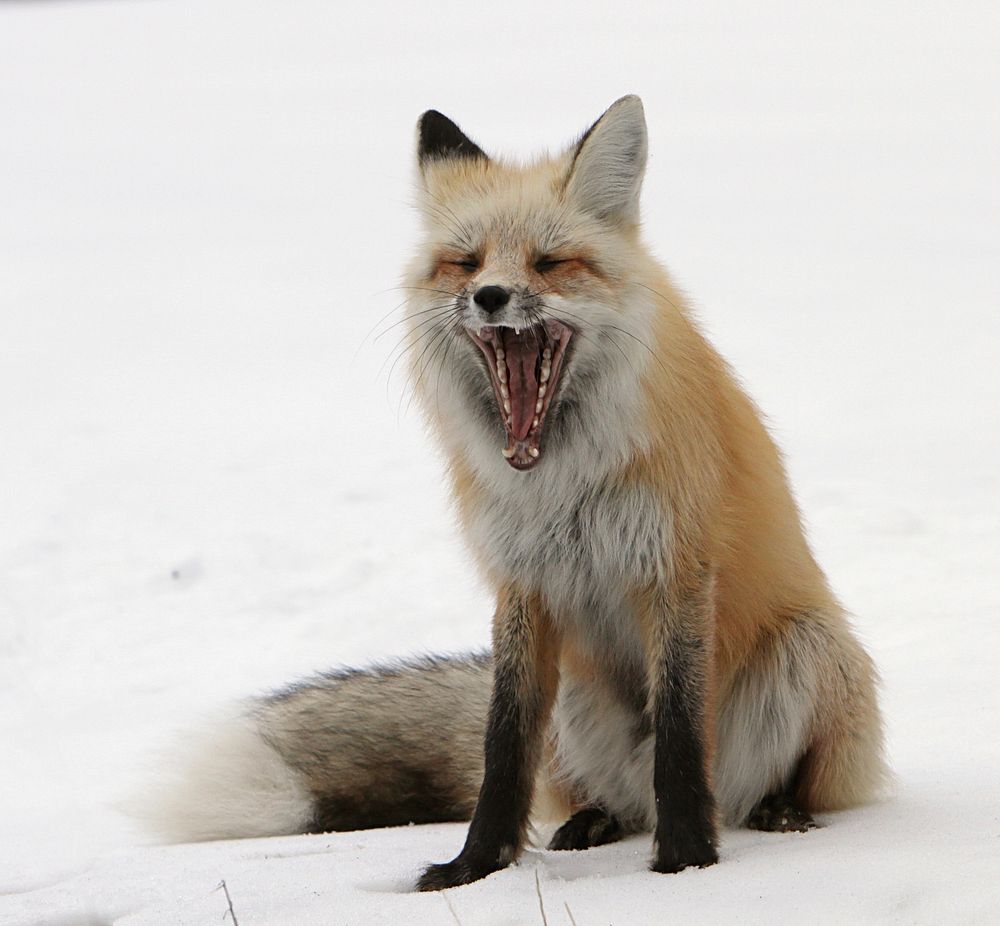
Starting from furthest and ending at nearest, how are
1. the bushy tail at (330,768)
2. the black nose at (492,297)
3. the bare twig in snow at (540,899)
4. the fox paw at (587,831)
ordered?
the bushy tail at (330,768) < the fox paw at (587,831) < the black nose at (492,297) < the bare twig in snow at (540,899)

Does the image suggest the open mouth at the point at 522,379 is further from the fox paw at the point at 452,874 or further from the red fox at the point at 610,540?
the fox paw at the point at 452,874

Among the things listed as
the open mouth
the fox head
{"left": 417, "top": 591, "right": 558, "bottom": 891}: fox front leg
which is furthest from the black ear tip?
{"left": 417, "top": 591, "right": 558, "bottom": 891}: fox front leg

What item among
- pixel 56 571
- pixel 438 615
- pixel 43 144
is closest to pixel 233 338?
pixel 56 571

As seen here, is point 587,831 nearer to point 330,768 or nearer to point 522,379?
point 330,768

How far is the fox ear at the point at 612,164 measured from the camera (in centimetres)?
338

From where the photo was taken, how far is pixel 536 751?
350cm

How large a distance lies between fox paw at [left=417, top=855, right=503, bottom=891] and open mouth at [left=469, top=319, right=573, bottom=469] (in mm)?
999

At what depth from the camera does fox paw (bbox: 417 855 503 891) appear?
3238 millimetres

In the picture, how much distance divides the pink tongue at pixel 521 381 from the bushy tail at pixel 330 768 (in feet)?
3.72

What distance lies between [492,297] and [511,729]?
1.14 metres

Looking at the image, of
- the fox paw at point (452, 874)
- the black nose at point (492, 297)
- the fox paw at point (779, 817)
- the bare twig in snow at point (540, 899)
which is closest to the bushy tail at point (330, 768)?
the fox paw at point (452, 874)

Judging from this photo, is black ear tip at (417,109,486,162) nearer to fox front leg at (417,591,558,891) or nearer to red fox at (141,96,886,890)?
red fox at (141,96,886,890)

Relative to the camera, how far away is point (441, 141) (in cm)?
368

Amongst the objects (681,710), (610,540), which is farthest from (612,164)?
(681,710)
